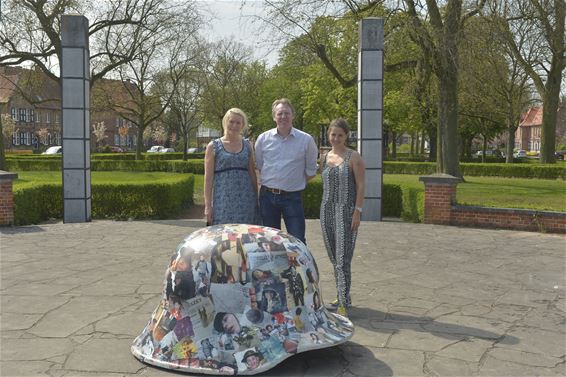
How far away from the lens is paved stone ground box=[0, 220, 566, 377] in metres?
4.11

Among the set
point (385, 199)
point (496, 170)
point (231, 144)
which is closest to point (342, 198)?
point (231, 144)

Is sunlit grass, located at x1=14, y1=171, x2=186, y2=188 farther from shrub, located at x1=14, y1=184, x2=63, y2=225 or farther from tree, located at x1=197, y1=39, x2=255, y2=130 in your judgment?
tree, located at x1=197, y1=39, x2=255, y2=130

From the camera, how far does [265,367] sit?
3826 millimetres

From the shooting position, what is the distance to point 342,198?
5211 mm

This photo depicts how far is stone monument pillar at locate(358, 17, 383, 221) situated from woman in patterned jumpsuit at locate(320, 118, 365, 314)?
7.30 metres

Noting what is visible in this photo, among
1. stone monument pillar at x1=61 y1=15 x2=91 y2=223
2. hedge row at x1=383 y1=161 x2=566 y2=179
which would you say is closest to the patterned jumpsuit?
stone monument pillar at x1=61 y1=15 x2=91 y2=223

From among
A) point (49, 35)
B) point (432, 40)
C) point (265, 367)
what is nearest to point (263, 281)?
point (265, 367)

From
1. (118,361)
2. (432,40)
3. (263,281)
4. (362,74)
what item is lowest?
(118,361)

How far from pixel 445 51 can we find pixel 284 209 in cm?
1199

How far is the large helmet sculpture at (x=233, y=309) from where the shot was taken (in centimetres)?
390

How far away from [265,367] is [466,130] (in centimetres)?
4167

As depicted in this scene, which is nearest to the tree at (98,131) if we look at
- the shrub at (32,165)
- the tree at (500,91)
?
the shrub at (32,165)

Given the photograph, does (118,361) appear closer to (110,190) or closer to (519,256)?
(519,256)

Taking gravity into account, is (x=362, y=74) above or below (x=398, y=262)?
above
